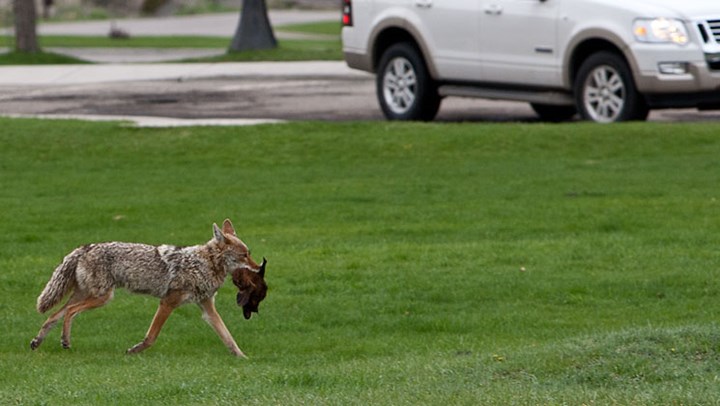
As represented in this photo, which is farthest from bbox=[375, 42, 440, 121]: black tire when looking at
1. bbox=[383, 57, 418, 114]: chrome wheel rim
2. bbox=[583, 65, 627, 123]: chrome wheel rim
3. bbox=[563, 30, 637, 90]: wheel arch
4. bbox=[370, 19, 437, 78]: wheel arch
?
bbox=[583, 65, 627, 123]: chrome wheel rim

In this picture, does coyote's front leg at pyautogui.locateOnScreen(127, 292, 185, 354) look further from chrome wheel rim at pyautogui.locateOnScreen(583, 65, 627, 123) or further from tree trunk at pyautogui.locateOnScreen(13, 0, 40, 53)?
tree trunk at pyautogui.locateOnScreen(13, 0, 40, 53)

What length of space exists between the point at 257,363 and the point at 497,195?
5761 mm

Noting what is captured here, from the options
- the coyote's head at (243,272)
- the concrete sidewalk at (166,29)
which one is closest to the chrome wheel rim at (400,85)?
the coyote's head at (243,272)

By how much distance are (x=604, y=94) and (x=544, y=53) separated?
0.82 m

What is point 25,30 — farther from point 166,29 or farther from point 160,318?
point 160,318

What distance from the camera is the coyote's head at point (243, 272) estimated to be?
890cm

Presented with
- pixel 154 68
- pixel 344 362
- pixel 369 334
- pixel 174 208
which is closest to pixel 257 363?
pixel 344 362

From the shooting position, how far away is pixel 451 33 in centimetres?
1842

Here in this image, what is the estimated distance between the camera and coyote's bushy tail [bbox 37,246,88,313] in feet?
29.7

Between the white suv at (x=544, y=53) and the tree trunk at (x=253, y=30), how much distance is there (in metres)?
11.3

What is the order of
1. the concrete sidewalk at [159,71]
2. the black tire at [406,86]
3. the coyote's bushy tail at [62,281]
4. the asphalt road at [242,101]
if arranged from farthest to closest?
the concrete sidewalk at [159,71]
the asphalt road at [242,101]
the black tire at [406,86]
the coyote's bushy tail at [62,281]

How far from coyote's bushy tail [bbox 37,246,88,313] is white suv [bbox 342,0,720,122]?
8.97 meters

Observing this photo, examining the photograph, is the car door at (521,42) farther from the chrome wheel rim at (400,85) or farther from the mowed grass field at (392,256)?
the chrome wheel rim at (400,85)

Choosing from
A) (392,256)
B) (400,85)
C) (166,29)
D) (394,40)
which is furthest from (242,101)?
(166,29)
